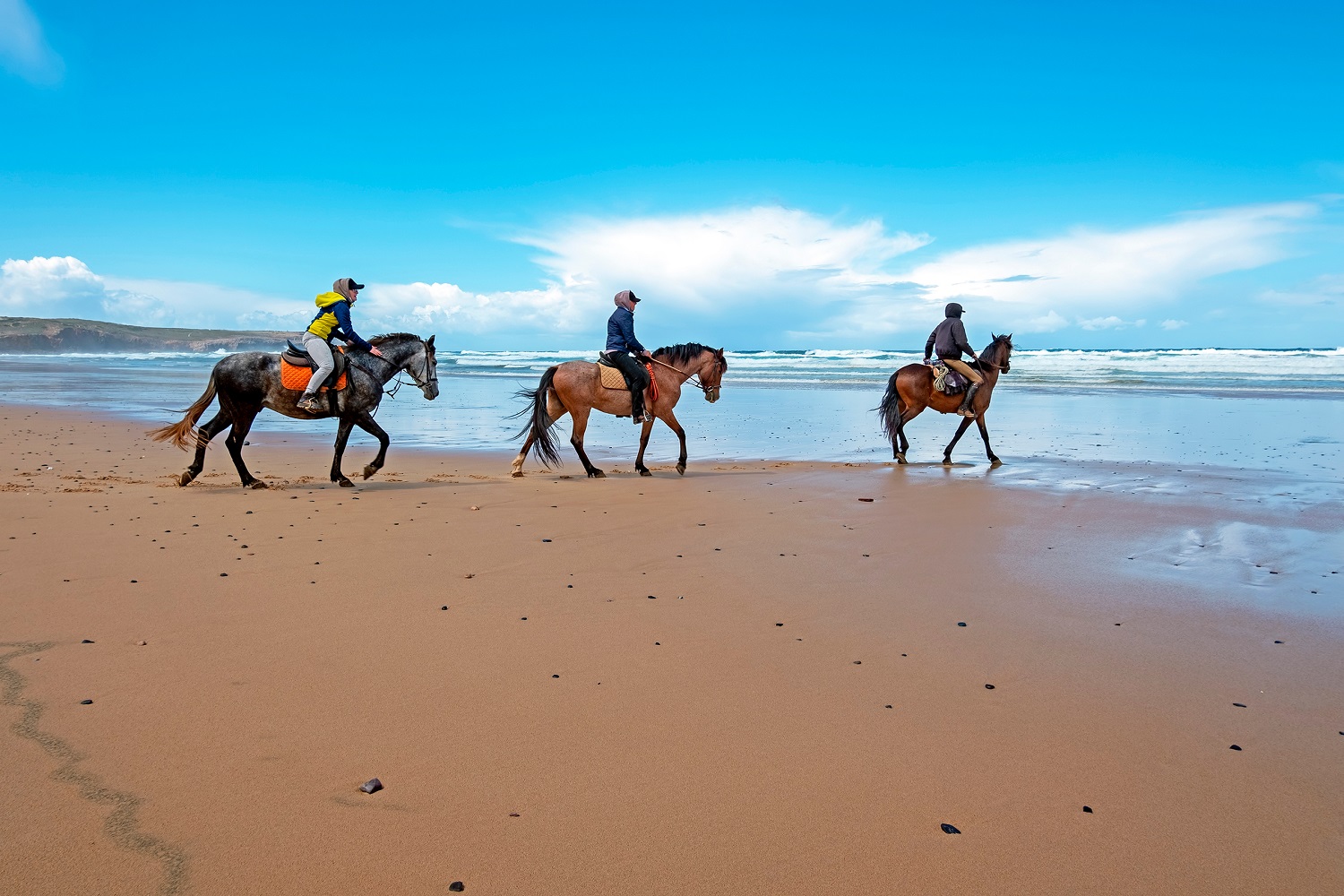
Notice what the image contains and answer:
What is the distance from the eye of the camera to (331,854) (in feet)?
7.87

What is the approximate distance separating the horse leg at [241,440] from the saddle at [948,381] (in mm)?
8931

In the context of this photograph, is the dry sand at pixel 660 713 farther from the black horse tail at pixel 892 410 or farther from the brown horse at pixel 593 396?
the black horse tail at pixel 892 410

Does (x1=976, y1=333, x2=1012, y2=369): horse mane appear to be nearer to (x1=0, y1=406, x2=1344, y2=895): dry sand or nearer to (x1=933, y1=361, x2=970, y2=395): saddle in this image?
Answer: (x1=933, y1=361, x2=970, y2=395): saddle

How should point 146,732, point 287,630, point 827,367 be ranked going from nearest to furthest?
point 146,732 < point 287,630 < point 827,367

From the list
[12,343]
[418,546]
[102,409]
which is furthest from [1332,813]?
[12,343]

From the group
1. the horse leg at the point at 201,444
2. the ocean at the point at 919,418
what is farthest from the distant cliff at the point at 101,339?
the horse leg at the point at 201,444

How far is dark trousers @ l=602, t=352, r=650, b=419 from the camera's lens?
36.3ft

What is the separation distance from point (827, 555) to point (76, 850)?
15.3 ft

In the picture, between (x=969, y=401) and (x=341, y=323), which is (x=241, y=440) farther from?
(x=969, y=401)

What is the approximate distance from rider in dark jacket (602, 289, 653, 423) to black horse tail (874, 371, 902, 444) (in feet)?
12.3

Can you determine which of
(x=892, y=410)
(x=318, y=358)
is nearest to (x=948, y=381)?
(x=892, y=410)

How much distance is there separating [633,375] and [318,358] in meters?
3.72

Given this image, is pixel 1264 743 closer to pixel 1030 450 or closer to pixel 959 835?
pixel 959 835

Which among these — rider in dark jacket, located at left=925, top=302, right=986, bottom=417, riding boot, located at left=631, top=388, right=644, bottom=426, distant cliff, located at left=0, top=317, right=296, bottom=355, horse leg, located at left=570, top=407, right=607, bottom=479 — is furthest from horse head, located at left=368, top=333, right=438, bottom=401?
distant cliff, located at left=0, top=317, right=296, bottom=355
